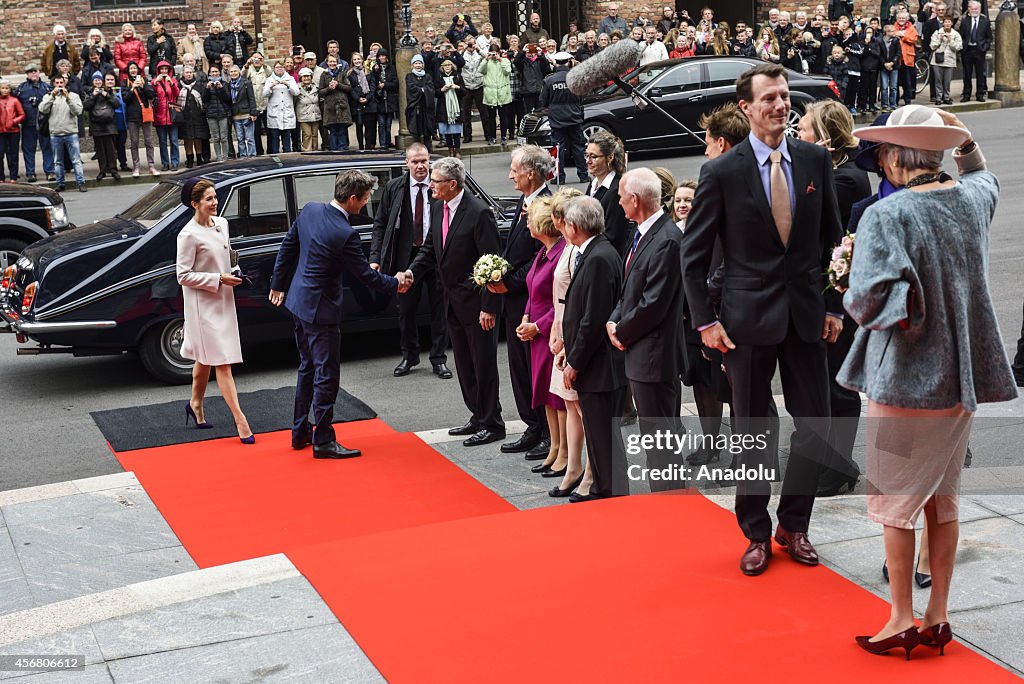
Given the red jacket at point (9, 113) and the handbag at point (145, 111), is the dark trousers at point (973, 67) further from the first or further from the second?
the red jacket at point (9, 113)

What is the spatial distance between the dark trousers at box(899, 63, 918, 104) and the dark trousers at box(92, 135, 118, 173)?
54.7 feet

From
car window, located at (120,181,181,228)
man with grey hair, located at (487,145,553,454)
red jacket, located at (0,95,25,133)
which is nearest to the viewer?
man with grey hair, located at (487,145,553,454)

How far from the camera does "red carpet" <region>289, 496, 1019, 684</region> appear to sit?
16.1ft

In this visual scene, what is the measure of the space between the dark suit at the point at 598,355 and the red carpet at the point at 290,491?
644mm

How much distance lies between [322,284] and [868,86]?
22.2 meters

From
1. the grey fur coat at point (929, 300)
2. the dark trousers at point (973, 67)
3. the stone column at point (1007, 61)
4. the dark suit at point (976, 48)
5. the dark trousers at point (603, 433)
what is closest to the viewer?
the grey fur coat at point (929, 300)

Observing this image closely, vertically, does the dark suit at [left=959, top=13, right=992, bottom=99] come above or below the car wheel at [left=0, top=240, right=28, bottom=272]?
above

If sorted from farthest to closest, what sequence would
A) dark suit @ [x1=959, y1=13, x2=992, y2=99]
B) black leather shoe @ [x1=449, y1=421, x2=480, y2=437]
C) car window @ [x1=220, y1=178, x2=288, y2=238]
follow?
dark suit @ [x1=959, y1=13, x2=992, y2=99]
car window @ [x1=220, y1=178, x2=288, y2=238]
black leather shoe @ [x1=449, y1=421, x2=480, y2=437]

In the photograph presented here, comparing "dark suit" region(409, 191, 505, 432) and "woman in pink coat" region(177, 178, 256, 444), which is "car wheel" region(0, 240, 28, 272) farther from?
"dark suit" region(409, 191, 505, 432)

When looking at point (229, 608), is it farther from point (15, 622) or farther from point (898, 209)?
point (898, 209)

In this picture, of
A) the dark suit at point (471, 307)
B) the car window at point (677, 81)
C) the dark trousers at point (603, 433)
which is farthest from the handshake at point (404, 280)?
the car window at point (677, 81)

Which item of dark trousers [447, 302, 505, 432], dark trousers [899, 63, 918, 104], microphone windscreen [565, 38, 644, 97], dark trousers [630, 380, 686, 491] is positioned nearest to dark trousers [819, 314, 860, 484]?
dark trousers [630, 380, 686, 491]

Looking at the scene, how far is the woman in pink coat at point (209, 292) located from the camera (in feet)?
29.9

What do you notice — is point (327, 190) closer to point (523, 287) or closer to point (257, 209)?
point (257, 209)
